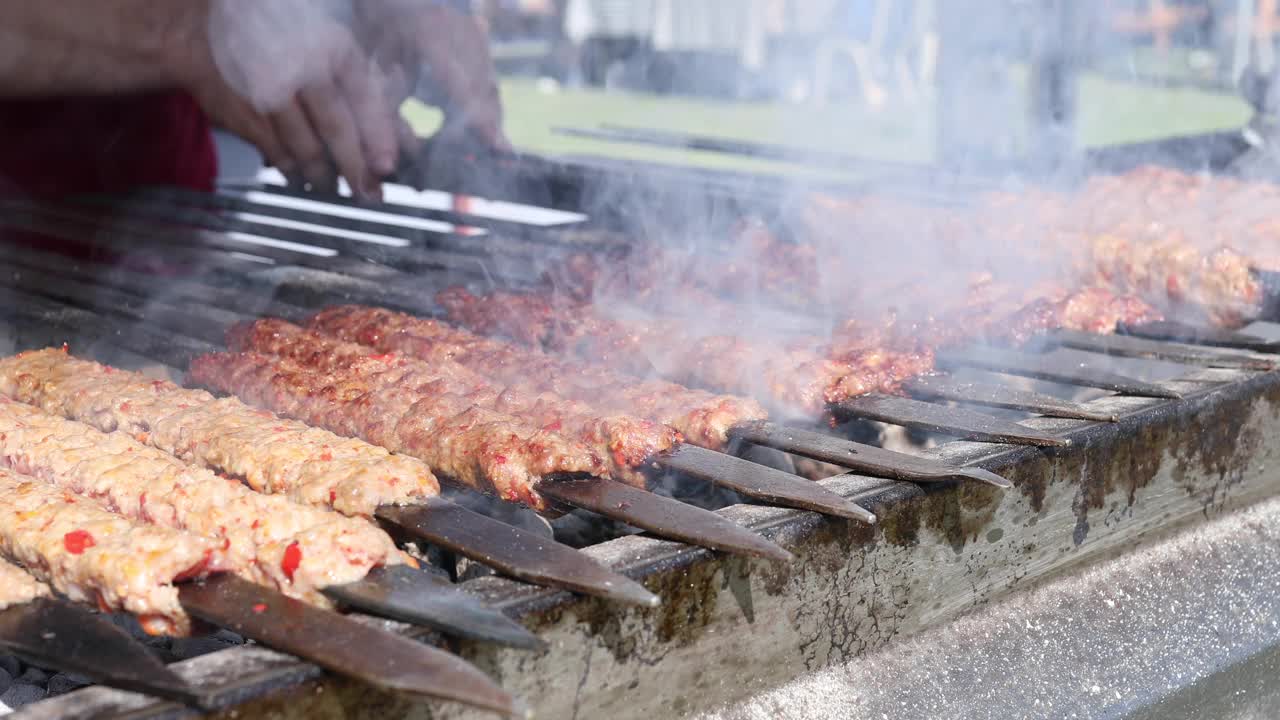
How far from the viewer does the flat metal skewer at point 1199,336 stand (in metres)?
3.01

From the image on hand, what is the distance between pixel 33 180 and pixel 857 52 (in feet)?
73.4

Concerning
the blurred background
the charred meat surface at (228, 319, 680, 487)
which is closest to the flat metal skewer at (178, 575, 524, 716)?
the charred meat surface at (228, 319, 680, 487)

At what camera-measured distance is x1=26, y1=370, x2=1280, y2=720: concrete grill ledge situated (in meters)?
1.66

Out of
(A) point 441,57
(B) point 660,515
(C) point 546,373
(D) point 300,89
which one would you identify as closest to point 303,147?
(D) point 300,89

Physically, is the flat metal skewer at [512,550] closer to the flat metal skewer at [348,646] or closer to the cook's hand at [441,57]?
the flat metal skewer at [348,646]

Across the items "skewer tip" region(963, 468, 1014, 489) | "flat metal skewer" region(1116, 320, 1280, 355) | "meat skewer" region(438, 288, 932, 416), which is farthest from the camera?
"flat metal skewer" region(1116, 320, 1280, 355)

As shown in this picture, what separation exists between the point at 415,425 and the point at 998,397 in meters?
1.34

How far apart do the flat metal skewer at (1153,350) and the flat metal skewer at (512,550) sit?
188 centimetres

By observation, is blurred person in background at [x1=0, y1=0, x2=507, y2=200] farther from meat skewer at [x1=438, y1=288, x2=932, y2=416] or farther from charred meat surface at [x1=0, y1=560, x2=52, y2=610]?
charred meat surface at [x1=0, y1=560, x2=52, y2=610]

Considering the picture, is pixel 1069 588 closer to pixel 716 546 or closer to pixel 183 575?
pixel 716 546

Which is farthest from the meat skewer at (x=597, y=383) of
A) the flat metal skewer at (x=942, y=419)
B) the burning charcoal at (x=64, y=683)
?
the burning charcoal at (x=64, y=683)

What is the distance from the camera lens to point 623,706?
1.84 metres

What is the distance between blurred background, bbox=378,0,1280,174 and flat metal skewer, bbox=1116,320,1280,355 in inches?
170

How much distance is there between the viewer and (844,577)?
205cm
